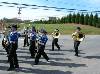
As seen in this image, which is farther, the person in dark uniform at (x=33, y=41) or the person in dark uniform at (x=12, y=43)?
the person in dark uniform at (x=33, y=41)

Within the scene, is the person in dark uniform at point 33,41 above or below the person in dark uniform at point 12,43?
below

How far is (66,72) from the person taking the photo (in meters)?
17.7

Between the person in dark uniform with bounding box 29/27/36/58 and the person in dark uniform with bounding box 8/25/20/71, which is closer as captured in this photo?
the person in dark uniform with bounding box 8/25/20/71

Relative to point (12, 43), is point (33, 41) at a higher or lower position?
lower

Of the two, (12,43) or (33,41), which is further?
(33,41)

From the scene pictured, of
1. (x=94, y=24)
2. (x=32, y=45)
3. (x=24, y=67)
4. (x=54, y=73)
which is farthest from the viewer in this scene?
(x=94, y=24)

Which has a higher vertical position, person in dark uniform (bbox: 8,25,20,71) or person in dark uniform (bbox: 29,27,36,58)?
person in dark uniform (bbox: 8,25,20,71)

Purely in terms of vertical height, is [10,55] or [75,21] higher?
[10,55]

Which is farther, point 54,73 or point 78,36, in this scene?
point 78,36

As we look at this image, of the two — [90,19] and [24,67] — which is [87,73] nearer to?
[24,67]

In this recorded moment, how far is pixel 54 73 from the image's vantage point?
17.4 m

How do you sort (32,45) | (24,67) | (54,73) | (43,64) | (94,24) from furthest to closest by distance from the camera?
(94,24)
(32,45)
(43,64)
(24,67)
(54,73)

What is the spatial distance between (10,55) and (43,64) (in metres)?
2.57

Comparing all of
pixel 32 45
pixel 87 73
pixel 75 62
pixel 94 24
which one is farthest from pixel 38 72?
pixel 94 24
